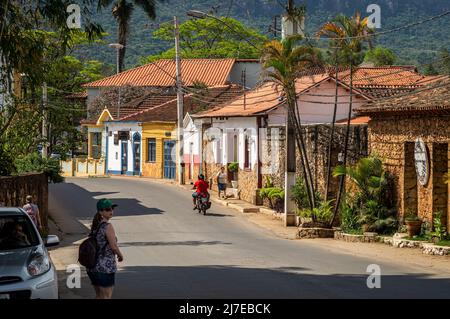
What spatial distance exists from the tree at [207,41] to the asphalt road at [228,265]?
6931 cm

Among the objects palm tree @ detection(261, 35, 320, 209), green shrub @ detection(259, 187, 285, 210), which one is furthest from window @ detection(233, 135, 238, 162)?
palm tree @ detection(261, 35, 320, 209)

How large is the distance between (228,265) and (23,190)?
9.26 metres

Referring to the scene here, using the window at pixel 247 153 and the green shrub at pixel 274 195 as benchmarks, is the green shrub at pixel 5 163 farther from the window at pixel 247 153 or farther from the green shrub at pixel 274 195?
the window at pixel 247 153

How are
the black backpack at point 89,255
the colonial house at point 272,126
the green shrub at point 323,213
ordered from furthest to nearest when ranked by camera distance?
the colonial house at point 272,126, the green shrub at point 323,213, the black backpack at point 89,255

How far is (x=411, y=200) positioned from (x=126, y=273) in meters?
12.3

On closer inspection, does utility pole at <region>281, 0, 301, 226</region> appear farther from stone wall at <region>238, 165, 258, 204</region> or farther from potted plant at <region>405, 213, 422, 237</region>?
stone wall at <region>238, 165, 258, 204</region>

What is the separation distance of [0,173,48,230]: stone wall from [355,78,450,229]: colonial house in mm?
10323

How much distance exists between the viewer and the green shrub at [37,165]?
4000 centimetres

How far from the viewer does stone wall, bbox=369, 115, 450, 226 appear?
93.7ft

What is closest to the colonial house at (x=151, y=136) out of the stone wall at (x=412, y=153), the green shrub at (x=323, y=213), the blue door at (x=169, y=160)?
the blue door at (x=169, y=160)

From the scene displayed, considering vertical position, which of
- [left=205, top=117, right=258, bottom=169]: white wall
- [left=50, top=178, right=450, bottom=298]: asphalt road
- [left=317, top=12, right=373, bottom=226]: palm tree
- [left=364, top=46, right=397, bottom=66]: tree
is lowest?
[left=50, top=178, right=450, bottom=298]: asphalt road

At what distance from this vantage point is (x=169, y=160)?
6525 centimetres

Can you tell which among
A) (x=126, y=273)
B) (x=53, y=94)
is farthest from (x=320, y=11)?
(x=126, y=273)

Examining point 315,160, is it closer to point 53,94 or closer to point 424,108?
point 424,108
